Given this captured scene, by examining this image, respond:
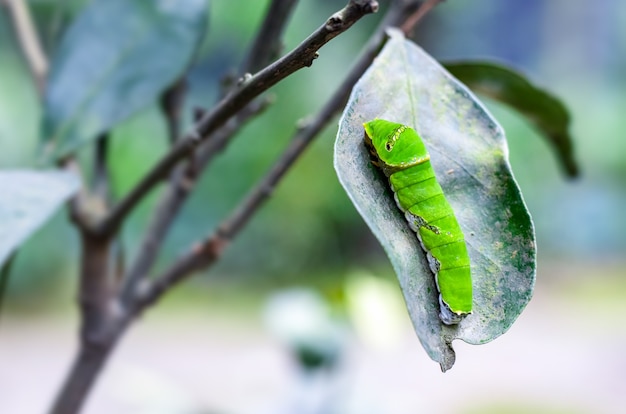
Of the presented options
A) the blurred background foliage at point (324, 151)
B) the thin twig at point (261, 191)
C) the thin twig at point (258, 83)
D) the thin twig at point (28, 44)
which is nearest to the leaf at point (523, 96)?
the thin twig at point (261, 191)

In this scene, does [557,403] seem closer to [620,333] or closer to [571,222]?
[620,333]

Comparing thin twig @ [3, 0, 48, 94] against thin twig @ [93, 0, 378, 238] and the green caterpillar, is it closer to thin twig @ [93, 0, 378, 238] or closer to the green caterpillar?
thin twig @ [93, 0, 378, 238]

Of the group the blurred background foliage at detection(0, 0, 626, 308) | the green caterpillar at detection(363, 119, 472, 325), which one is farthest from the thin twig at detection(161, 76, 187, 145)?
the blurred background foliage at detection(0, 0, 626, 308)

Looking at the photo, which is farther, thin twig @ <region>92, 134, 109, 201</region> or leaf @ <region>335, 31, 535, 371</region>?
thin twig @ <region>92, 134, 109, 201</region>

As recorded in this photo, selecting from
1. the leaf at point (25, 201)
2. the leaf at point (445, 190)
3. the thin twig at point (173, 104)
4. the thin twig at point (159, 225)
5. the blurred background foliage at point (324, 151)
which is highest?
the leaf at point (25, 201)

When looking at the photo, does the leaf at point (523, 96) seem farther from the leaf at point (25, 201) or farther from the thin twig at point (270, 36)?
the leaf at point (25, 201)
